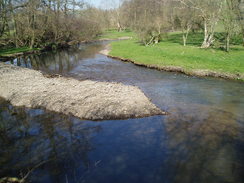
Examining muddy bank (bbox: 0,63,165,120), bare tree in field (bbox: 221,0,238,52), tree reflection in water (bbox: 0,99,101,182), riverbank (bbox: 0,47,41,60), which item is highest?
bare tree in field (bbox: 221,0,238,52)

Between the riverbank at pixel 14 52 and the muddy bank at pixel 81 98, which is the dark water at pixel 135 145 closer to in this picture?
the muddy bank at pixel 81 98

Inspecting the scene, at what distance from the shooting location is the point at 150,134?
36.1 feet

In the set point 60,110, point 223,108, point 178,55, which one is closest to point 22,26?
point 178,55

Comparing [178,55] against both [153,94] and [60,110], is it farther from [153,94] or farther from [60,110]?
[60,110]

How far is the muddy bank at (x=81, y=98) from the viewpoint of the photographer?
13.2 metres

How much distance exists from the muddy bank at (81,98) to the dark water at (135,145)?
2.50 feet

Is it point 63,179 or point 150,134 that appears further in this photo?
point 150,134

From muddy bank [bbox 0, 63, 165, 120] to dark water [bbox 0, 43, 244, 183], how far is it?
762mm

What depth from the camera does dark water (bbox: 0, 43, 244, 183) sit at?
8156mm

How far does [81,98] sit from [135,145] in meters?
6.56

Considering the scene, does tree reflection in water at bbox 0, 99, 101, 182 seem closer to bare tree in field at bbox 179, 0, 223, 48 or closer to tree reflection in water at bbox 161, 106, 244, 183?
tree reflection in water at bbox 161, 106, 244, 183

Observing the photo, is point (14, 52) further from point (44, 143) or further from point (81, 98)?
point (44, 143)

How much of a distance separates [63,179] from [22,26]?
43.9m

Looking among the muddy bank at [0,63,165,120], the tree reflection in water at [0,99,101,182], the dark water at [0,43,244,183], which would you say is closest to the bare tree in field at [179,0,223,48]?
the dark water at [0,43,244,183]
